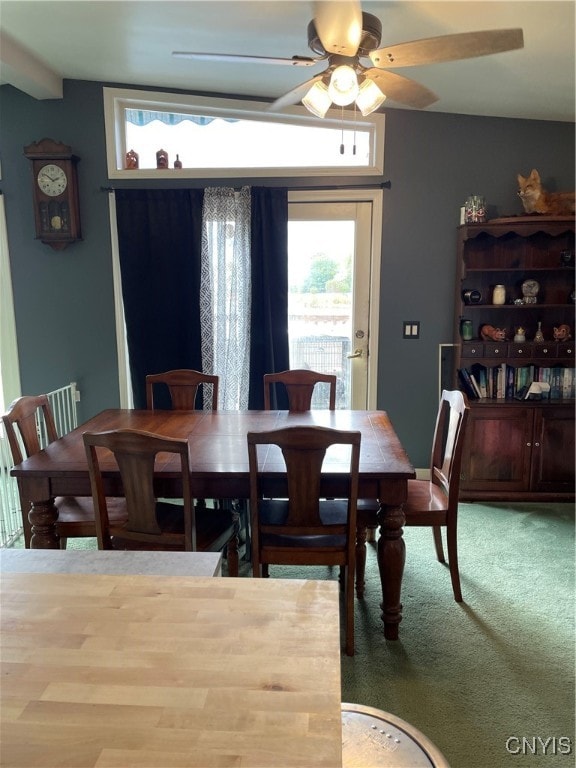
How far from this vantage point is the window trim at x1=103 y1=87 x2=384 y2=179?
11.8ft

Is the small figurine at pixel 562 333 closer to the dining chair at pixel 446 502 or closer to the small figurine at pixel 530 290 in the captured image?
the small figurine at pixel 530 290

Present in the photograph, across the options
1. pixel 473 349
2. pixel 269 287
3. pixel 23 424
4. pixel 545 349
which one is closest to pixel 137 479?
pixel 23 424

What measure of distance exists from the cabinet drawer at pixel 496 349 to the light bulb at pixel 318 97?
206cm

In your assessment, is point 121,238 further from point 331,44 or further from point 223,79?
point 331,44

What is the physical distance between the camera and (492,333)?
3557 mm

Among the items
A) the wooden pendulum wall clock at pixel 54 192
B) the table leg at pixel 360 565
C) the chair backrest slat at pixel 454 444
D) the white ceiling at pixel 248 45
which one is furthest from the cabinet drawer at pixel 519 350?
the wooden pendulum wall clock at pixel 54 192

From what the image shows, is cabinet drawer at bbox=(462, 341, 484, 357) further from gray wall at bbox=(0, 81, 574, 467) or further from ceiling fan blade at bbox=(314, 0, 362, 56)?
ceiling fan blade at bbox=(314, 0, 362, 56)

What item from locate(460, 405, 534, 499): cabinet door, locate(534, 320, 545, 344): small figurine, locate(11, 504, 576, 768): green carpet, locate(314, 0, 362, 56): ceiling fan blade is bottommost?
locate(11, 504, 576, 768): green carpet

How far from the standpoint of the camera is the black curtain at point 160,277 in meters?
3.67

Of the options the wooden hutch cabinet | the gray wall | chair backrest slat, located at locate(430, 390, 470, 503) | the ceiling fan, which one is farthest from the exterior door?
the ceiling fan

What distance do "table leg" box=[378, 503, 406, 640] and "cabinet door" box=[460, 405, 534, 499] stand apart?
5.05ft

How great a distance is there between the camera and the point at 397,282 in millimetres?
3738

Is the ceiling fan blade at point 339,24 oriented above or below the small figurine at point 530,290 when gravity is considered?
above

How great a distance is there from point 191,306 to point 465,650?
2.77 m
